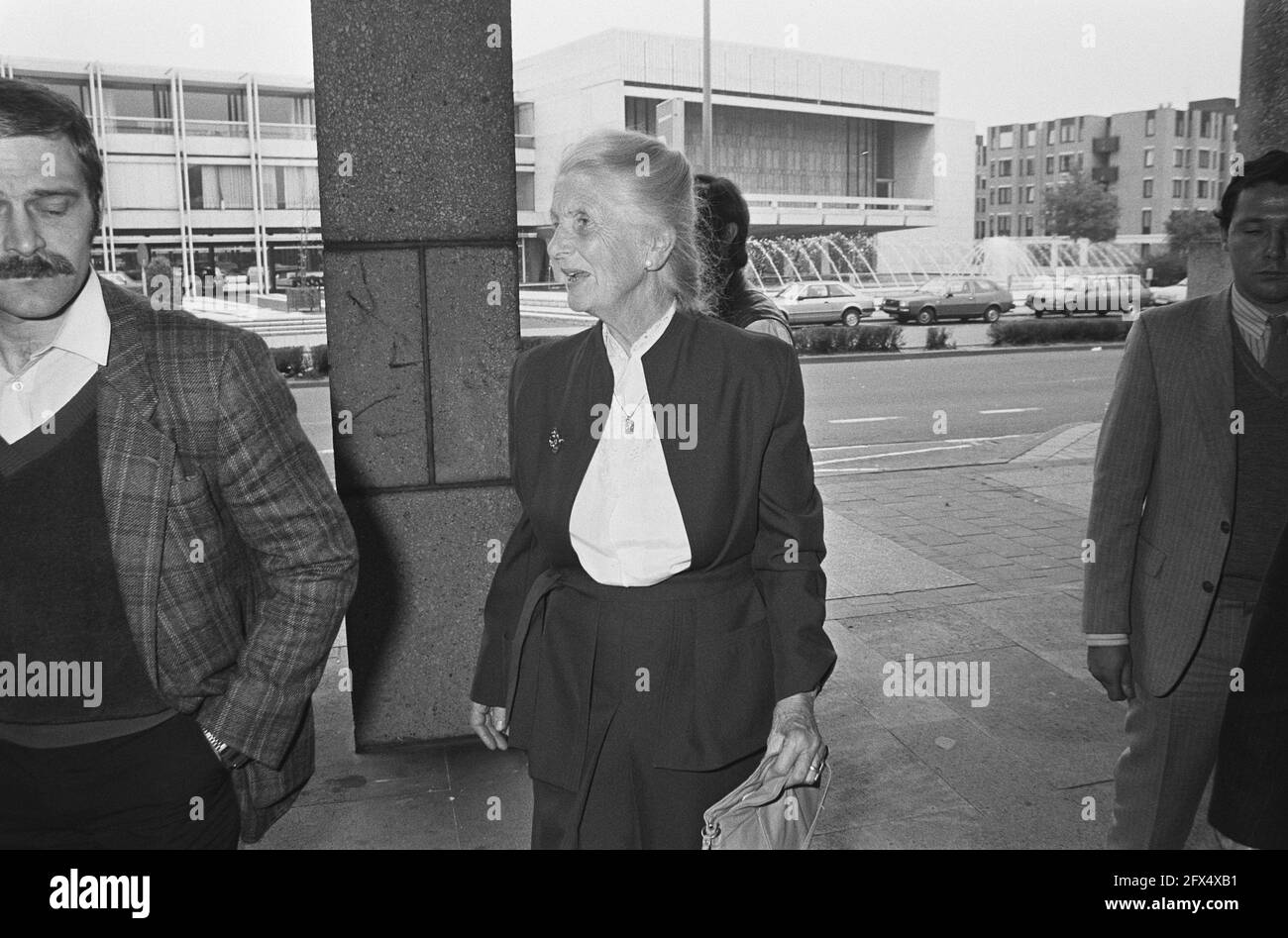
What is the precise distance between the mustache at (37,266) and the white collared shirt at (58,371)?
77 mm

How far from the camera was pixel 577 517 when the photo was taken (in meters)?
2.31

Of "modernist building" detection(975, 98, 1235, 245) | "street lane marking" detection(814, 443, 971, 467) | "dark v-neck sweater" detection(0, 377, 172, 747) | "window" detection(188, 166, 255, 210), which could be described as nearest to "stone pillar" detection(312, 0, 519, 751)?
"dark v-neck sweater" detection(0, 377, 172, 747)

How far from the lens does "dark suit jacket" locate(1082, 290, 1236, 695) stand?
9.45 feet

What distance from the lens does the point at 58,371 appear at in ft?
6.57

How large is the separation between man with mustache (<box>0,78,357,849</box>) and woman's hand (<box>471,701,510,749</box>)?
0.51 m

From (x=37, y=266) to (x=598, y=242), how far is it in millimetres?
1011

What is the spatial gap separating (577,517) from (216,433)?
27.0 inches

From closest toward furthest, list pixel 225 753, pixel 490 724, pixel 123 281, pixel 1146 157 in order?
pixel 225 753
pixel 490 724
pixel 123 281
pixel 1146 157

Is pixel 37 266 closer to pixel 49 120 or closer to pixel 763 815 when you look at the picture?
pixel 49 120

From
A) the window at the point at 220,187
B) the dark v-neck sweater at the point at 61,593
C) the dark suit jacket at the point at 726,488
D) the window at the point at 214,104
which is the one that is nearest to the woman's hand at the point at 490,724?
the dark suit jacket at the point at 726,488

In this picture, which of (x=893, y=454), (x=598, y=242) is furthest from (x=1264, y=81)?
Answer: (x=893, y=454)

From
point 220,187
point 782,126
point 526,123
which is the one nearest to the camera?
point 220,187

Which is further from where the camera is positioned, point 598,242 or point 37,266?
point 598,242
